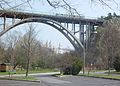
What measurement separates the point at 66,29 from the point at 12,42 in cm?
1983

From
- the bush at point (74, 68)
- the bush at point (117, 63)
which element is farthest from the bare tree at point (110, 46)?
the bush at point (74, 68)

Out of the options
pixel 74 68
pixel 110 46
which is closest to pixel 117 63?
pixel 74 68

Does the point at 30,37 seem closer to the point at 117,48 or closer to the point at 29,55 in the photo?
the point at 29,55

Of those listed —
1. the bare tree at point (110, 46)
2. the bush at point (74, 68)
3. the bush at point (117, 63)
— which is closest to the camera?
the bare tree at point (110, 46)

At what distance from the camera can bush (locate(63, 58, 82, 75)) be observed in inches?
1960

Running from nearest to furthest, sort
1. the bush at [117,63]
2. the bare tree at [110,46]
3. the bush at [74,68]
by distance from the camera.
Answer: the bare tree at [110,46] < the bush at [74,68] < the bush at [117,63]

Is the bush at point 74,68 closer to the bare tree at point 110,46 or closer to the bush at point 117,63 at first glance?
the bare tree at point 110,46

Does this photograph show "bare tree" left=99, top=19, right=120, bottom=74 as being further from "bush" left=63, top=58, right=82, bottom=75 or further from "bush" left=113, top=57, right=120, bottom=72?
"bush" left=63, top=58, right=82, bottom=75

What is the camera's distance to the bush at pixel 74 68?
1960 inches

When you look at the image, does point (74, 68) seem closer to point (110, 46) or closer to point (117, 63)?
point (110, 46)

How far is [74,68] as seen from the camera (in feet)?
163

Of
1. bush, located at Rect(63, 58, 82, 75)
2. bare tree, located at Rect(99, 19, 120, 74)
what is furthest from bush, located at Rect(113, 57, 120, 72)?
bush, located at Rect(63, 58, 82, 75)

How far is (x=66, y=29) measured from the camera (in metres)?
46.3

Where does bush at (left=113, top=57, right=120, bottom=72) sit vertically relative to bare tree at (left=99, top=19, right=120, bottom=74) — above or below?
below
